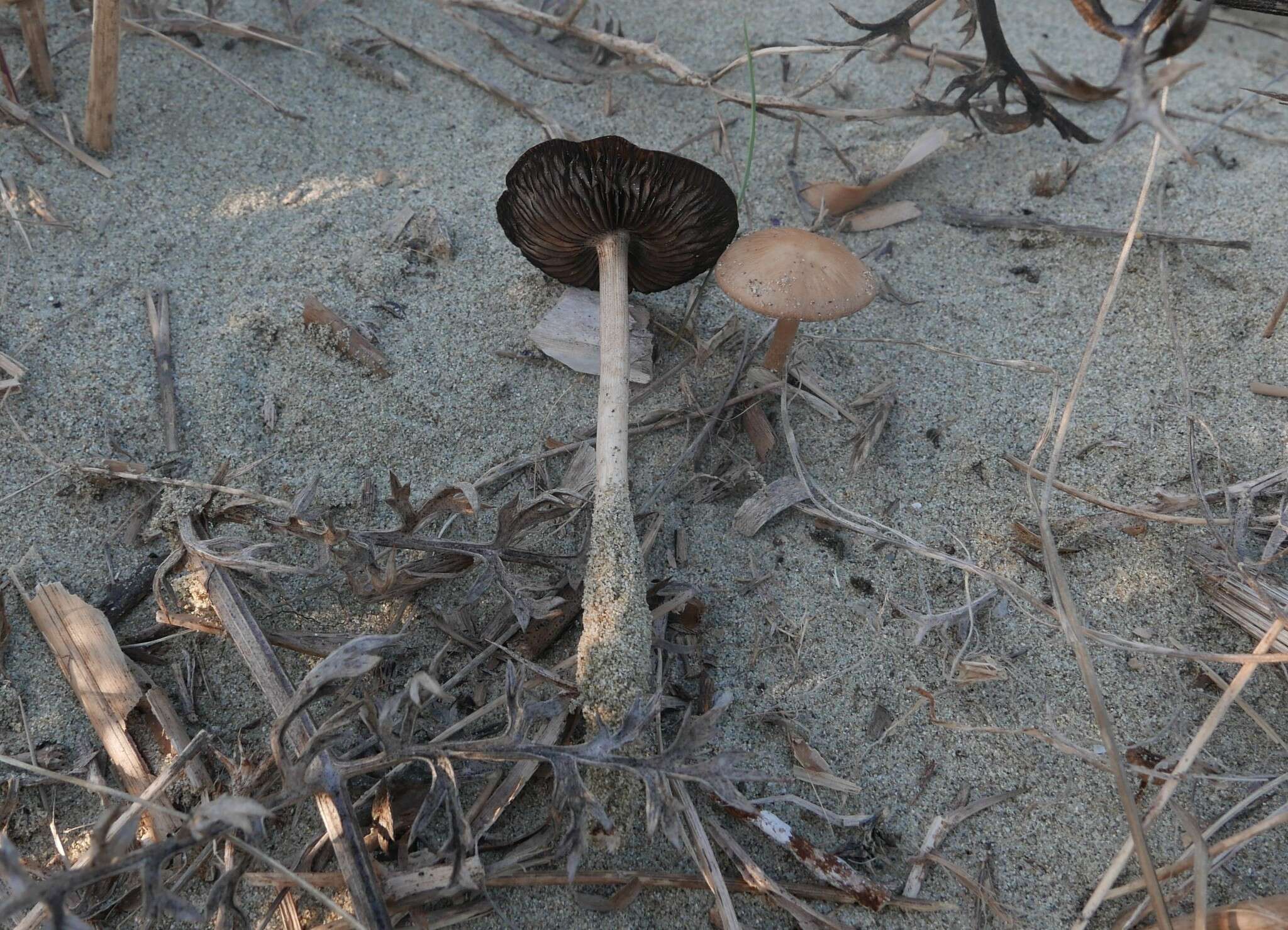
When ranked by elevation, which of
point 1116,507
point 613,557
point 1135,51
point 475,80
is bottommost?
point 613,557

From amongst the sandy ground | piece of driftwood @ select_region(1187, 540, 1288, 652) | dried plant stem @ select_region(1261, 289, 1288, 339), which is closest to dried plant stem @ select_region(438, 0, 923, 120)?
the sandy ground

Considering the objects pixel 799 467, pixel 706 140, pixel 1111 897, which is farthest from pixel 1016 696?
pixel 706 140

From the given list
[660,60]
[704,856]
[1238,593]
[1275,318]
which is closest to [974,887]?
[704,856]

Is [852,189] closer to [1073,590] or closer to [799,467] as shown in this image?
[799,467]

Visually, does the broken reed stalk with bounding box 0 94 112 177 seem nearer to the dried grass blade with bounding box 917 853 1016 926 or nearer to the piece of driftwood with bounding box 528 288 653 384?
the piece of driftwood with bounding box 528 288 653 384

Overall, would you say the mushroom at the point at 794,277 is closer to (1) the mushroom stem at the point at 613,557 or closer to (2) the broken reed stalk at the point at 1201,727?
(1) the mushroom stem at the point at 613,557

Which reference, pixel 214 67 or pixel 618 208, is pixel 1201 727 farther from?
pixel 214 67
